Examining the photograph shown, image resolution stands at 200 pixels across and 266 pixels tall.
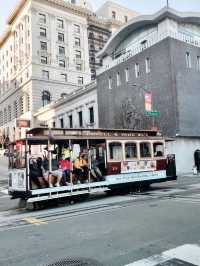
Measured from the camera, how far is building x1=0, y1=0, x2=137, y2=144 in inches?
2431

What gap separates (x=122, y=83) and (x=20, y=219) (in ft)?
89.6

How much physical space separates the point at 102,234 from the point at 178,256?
2.21 m

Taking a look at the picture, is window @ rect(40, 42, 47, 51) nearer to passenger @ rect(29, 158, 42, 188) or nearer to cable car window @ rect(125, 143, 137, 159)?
cable car window @ rect(125, 143, 137, 159)

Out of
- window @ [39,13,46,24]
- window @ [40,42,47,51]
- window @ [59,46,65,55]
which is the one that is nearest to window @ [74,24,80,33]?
window @ [59,46,65,55]

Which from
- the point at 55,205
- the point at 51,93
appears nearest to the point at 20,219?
the point at 55,205

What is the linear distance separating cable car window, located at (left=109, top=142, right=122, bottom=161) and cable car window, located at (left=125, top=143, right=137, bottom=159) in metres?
0.39

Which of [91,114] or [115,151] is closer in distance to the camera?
[115,151]

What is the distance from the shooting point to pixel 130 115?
34.2 m

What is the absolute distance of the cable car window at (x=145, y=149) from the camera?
52.9 feet

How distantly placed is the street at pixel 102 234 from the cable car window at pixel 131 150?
15.3 ft

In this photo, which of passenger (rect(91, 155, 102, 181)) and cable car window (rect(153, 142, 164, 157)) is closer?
passenger (rect(91, 155, 102, 181))

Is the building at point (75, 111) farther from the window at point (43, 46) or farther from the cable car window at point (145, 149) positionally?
the cable car window at point (145, 149)

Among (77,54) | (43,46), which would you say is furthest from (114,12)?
(43,46)

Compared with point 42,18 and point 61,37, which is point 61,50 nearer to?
point 61,37
